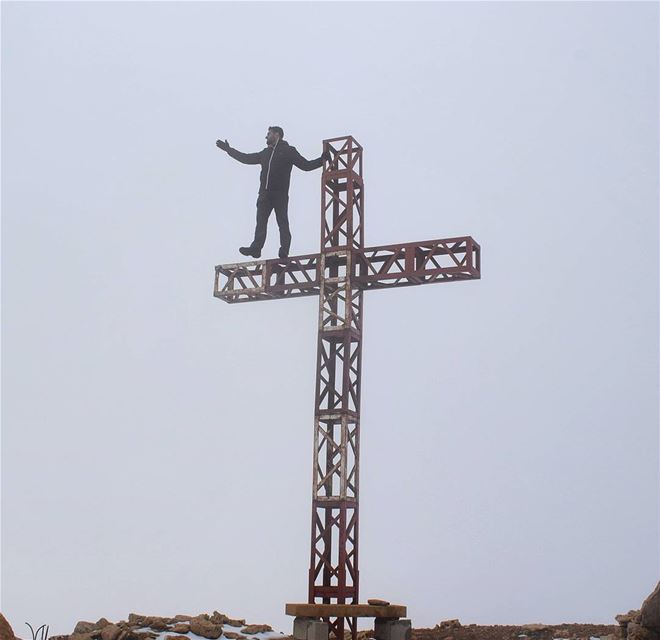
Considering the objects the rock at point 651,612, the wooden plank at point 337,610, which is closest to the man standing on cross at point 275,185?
the wooden plank at point 337,610

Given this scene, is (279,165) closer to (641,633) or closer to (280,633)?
(280,633)

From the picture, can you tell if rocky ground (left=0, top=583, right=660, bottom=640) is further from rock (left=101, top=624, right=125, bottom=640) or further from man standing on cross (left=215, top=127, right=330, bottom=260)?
man standing on cross (left=215, top=127, right=330, bottom=260)

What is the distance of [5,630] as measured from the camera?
60.4ft

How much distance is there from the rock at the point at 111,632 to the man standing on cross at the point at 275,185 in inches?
332

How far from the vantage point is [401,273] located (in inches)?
812

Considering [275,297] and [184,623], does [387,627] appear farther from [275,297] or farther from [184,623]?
[275,297]

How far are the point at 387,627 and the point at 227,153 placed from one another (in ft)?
36.8

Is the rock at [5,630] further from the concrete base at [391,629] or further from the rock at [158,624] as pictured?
the concrete base at [391,629]

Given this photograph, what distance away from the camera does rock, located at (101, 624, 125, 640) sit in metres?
19.5

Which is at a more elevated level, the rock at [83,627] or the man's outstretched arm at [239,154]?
the man's outstretched arm at [239,154]

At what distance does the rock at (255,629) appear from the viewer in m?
21.2

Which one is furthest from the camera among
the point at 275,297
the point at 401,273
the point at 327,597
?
the point at 275,297

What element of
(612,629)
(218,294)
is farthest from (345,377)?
(612,629)

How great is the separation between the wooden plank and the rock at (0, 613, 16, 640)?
17.0 feet
